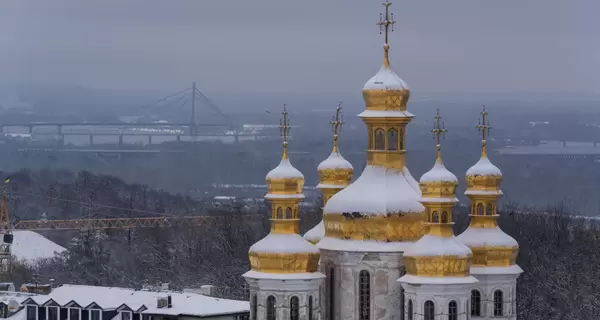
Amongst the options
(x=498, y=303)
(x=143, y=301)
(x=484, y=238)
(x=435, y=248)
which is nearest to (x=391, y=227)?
(x=435, y=248)

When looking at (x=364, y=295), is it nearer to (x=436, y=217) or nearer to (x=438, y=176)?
(x=436, y=217)

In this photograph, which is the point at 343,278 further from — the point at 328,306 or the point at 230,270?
the point at 230,270

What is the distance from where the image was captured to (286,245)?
64.0 metres

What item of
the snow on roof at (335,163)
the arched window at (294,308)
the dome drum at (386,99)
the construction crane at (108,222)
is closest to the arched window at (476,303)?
the arched window at (294,308)

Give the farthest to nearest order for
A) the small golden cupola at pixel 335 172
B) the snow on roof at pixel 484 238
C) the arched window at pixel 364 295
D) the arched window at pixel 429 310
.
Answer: the small golden cupola at pixel 335 172 < the snow on roof at pixel 484 238 < the arched window at pixel 364 295 < the arched window at pixel 429 310

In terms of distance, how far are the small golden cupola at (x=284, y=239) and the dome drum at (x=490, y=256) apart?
14.0 ft

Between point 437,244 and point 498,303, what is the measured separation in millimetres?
3930

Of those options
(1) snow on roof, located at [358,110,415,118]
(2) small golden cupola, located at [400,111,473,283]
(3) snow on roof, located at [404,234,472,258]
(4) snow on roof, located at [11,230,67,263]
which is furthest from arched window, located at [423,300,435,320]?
(4) snow on roof, located at [11,230,67,263]

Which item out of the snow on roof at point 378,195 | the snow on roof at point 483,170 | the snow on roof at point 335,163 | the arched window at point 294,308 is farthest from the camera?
the snow on roof at point 335,163

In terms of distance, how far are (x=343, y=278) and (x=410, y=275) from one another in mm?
2127

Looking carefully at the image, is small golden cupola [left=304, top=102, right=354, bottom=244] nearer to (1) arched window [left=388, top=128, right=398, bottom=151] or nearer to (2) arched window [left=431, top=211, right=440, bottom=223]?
(1) arched window [left=388, top=128, right=398, bottom=151]

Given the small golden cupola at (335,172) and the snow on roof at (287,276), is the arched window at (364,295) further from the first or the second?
the small golden cupola at (335,172)

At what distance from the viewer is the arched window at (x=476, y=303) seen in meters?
65.5

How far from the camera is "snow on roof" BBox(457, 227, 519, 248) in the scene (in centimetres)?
6600
